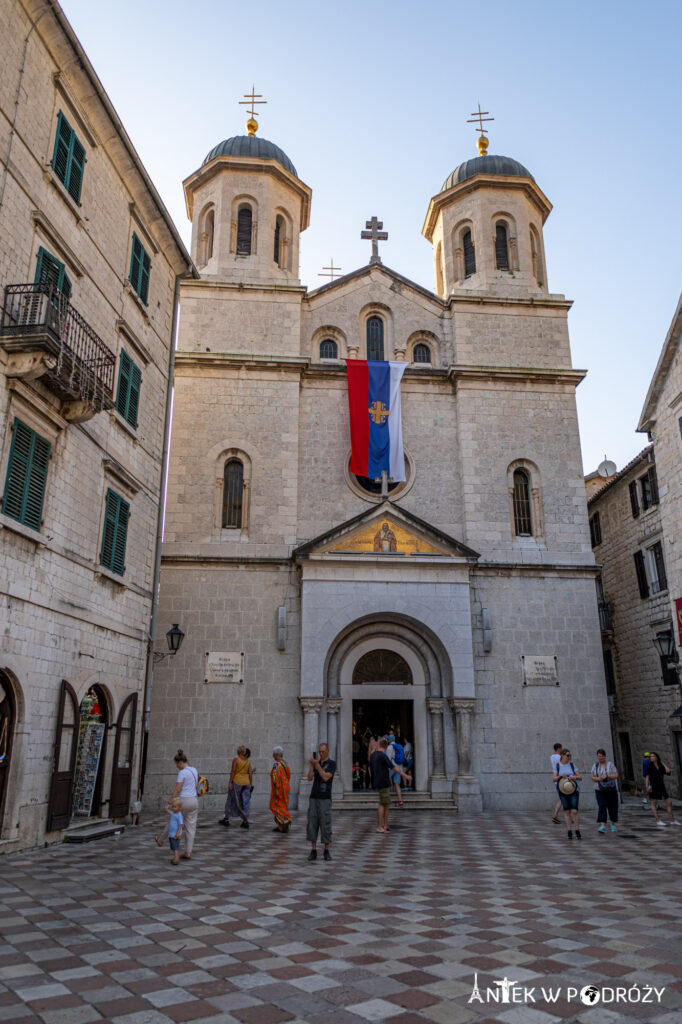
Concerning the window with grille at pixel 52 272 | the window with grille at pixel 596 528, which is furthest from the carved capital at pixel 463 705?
the window with grille at pixel 596 528

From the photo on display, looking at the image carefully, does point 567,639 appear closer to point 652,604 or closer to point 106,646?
point 652,604

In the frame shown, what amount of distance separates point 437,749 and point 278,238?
1719 centimetres

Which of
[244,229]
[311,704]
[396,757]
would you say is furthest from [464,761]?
[244,229]

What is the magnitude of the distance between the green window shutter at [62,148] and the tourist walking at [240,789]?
1169cm

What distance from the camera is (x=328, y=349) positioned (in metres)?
23.5

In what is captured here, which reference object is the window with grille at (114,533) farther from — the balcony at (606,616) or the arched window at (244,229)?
the balcony at (606,616)

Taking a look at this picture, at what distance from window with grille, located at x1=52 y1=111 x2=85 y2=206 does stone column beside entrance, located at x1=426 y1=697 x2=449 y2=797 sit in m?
14.3

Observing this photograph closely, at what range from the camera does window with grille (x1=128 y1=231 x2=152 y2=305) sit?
16656 millimetres

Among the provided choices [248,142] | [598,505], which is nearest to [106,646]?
[248,142]

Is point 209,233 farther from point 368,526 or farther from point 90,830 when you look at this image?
point 90,830

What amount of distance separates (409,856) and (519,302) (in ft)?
58.7

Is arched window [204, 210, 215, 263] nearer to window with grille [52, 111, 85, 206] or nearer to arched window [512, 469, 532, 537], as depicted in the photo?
window with grille [52, 111, 85, 206]

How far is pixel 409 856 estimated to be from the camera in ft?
37.3

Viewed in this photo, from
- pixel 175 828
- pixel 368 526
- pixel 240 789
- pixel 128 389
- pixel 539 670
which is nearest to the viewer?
pixel 175 828
